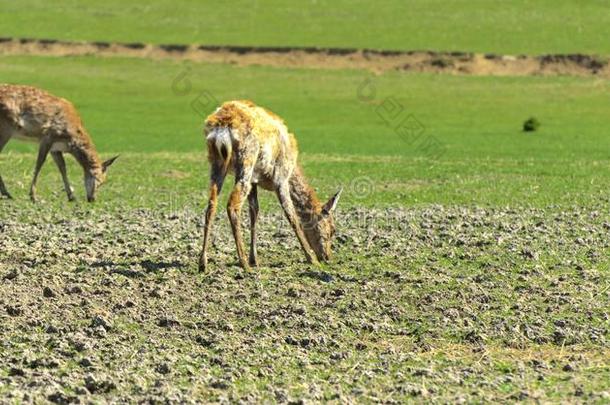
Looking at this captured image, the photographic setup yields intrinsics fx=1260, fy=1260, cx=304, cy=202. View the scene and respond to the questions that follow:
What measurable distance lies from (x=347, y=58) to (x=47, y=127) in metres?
44.6

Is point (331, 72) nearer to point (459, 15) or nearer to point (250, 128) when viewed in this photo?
point (459, 15)

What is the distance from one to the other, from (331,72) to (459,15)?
1784 centimetres

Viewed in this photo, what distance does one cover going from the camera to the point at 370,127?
49.2m

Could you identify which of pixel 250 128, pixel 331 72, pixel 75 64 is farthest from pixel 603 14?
pixel 250 128

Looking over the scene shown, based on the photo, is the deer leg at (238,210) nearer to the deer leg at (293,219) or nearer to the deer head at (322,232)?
the deer leg at (293,219)

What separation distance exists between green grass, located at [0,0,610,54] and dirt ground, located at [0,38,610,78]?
154 centimetres

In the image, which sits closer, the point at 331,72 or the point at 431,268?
the point at 431,268

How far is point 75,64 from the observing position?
69.1 metres

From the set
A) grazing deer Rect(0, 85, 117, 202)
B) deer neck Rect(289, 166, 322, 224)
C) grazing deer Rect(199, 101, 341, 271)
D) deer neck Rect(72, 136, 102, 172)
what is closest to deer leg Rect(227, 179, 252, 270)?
grazing deer Rect(199, 101, 341, 271)

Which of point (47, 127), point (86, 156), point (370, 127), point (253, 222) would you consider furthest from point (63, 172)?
point (370, 127)

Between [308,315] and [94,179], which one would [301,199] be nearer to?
[308,315]

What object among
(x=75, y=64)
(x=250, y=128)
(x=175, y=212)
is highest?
(x=250, y=128)

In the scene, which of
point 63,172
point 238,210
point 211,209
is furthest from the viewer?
point 63,172

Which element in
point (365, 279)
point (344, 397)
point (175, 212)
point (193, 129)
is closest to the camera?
point (344, 397)
